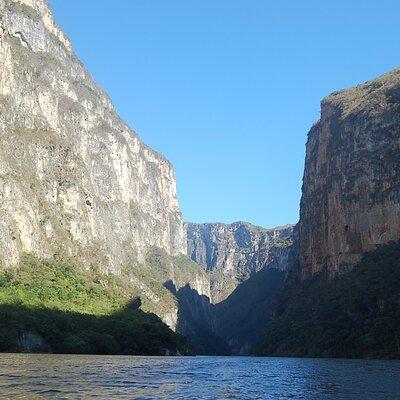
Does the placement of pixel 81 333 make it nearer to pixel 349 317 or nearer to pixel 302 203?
pixel 349 317

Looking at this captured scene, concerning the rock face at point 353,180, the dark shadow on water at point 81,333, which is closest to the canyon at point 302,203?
the rock face at point 353,180

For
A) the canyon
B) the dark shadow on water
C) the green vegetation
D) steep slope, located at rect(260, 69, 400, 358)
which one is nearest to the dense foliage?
the dark shadow on water

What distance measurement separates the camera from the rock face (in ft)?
472

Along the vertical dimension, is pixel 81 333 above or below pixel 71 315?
below

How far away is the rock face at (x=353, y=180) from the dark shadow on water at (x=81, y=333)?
52.1m

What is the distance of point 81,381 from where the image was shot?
38500 millimetres

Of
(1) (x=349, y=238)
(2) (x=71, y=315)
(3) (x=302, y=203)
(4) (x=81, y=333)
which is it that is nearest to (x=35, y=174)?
(2) (x=71, y=315)

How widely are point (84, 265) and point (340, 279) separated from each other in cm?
6830

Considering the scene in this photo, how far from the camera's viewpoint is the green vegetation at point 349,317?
345ft

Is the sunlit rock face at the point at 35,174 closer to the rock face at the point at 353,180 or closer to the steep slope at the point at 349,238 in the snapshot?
the steep slope at the point at 349,238

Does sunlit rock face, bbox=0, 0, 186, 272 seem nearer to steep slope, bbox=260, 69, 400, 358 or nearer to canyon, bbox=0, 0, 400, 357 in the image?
canyon, bbox=0, 0, 400, 357

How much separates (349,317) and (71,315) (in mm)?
54374

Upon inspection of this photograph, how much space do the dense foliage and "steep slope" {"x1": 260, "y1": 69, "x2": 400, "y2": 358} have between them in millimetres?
33696

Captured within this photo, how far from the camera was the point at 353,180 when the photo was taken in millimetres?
156125
